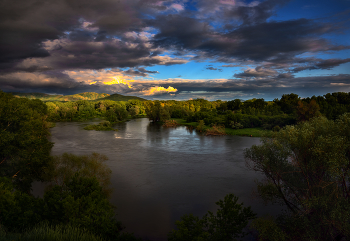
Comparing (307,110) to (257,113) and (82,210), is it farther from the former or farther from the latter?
(82,210)

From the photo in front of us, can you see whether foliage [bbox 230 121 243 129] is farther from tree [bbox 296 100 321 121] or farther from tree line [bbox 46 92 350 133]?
tree [bbox 296 100 321 121]

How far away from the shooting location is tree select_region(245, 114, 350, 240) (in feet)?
30.4

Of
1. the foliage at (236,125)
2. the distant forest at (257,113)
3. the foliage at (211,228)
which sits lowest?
the foliage at (211,228)

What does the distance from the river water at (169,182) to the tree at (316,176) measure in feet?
18.9

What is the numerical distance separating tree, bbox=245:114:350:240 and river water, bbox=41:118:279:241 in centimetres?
576

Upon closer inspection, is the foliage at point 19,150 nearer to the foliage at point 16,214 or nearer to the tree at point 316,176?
the foliage at point 16,214

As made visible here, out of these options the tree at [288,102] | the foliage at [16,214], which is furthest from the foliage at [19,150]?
the tree at [288,102]

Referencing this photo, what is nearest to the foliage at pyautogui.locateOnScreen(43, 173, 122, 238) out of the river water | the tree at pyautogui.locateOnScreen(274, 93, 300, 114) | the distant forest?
the river water

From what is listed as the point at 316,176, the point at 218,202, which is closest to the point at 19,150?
the point at 218,202

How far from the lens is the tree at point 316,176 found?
30.4 feet

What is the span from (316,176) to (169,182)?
573 inches

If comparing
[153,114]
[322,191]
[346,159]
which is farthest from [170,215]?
[153,114]

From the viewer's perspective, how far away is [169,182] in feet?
73.7

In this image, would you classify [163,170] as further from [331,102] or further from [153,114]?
[331,102]
